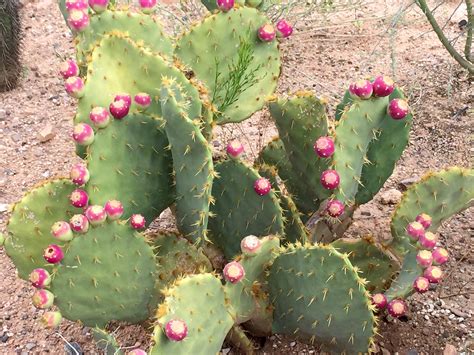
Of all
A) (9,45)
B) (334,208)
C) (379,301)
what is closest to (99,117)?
(334,208)

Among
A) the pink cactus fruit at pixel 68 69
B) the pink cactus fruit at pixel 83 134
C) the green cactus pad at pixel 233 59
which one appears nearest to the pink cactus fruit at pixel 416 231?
the green cactus pad at pixel 233 59

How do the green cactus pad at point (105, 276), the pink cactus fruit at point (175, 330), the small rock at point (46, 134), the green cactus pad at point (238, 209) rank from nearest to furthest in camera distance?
the pink cactus fruit at point (175, 330)
the green cactus pad at point (105, 276)
the green cactus pad at point (238, 209)
the small rock at point (46, 134)

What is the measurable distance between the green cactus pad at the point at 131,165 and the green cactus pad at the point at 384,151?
1.97ft

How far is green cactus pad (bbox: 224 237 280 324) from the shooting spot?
1601 mm

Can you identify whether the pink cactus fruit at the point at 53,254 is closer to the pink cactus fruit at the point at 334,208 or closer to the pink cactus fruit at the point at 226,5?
the pink cactus fruit at the point at 334,208

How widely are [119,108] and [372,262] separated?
0.88 metres

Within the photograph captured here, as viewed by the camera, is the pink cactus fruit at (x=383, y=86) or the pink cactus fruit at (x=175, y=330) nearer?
the pink cactus fruit at (x=175, y=330)

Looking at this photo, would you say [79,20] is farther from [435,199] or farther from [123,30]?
[435,199]

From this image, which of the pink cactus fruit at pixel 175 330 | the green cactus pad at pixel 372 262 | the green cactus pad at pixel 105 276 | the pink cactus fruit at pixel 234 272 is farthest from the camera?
the green cactus pad at pixel 372 262

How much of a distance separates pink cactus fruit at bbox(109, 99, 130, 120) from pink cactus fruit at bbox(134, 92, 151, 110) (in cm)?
7

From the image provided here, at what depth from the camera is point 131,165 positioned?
1739mm

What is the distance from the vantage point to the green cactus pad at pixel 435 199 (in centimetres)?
177

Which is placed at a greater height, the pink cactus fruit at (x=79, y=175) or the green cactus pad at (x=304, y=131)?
the green cactus pad at (x=304, y=131)

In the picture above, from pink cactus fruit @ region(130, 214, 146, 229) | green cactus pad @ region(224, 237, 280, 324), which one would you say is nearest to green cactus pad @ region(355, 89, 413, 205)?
green cactus pad @ region(224, 237, 280, 324)
